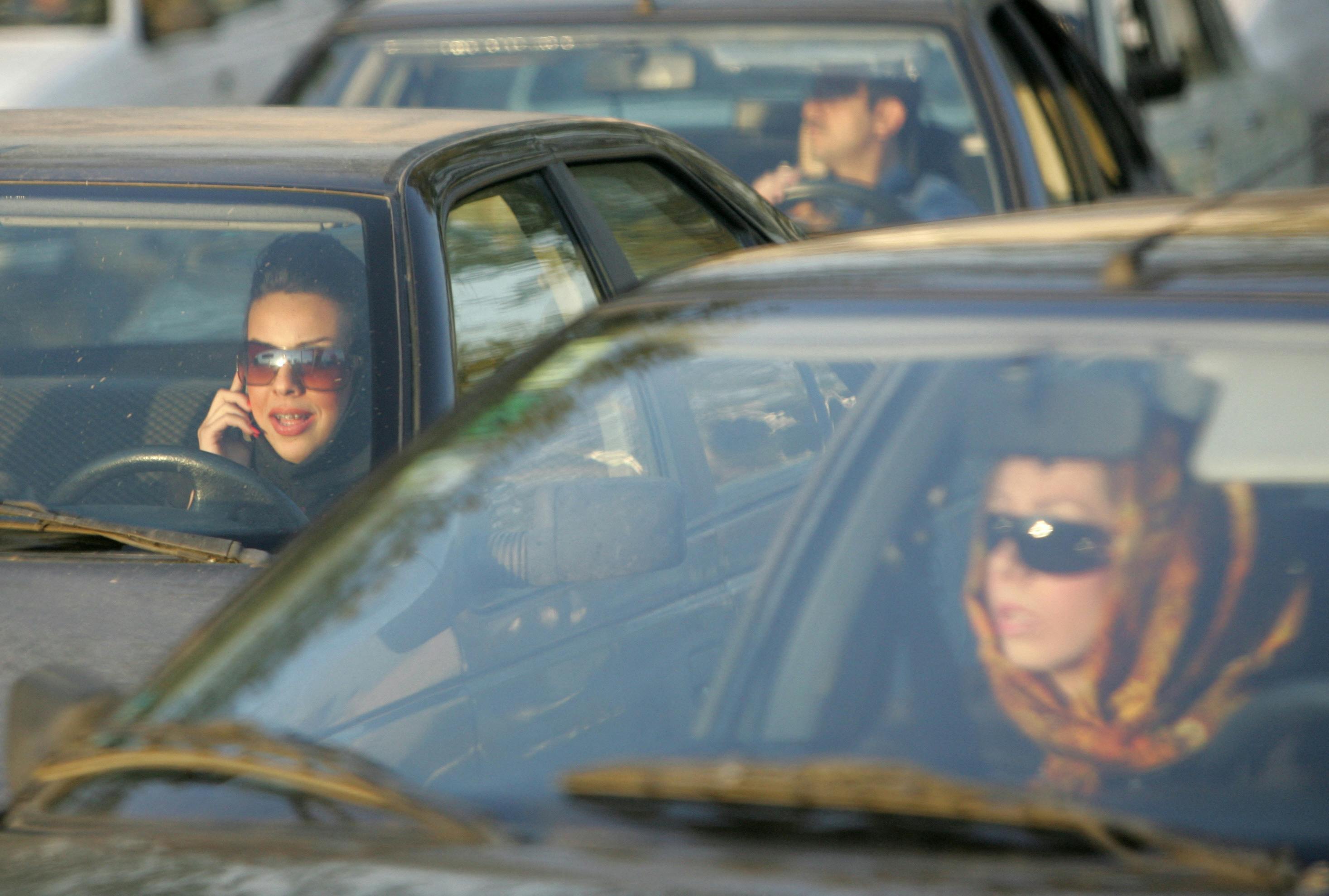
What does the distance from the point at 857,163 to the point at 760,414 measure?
319 centimetres

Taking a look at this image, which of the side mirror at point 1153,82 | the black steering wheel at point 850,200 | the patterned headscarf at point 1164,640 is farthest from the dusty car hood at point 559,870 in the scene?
the side mirror at point 1153,82

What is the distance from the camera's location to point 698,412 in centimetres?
235

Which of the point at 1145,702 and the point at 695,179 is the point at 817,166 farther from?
the point at 1145,702

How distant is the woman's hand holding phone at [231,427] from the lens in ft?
10.3

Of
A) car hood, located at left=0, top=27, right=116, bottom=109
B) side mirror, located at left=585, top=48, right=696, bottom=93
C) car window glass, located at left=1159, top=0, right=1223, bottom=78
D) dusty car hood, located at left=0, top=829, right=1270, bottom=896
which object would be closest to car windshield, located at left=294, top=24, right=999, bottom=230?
side mirror, located at left=585, top=48, right=696, bottom=93

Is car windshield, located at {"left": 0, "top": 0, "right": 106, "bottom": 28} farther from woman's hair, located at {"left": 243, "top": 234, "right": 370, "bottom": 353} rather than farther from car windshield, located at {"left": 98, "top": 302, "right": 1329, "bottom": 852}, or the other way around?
car windshield, located at {"left": 98, "top": 302, "right": 1329, "bottom": 852}

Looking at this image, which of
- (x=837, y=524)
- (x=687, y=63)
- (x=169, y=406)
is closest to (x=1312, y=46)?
(x=687, y=63)

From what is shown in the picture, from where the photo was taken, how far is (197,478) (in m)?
3.11

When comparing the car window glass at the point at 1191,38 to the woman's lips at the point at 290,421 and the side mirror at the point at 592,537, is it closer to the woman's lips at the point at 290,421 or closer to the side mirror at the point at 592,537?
the woman's lips at the point at 290,421

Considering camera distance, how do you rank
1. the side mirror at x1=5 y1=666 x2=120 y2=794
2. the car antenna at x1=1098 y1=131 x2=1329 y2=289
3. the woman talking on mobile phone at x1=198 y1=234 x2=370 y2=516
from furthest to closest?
1. the woman talking on mobile phone at x1=198 y1=234 x2=370 y2=516
2. the side mirror at x1=5 y1=666 x2=120 y2=794
3. the car antenna at x1=1098 y1=131 x2=1329 y2=289

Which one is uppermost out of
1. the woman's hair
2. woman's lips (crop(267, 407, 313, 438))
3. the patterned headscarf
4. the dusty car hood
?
the woman's hair

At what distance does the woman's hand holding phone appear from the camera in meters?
3.15

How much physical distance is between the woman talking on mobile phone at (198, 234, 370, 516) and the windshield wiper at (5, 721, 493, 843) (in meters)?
1.04

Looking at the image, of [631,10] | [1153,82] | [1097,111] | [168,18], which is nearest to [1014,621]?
[631,10]
